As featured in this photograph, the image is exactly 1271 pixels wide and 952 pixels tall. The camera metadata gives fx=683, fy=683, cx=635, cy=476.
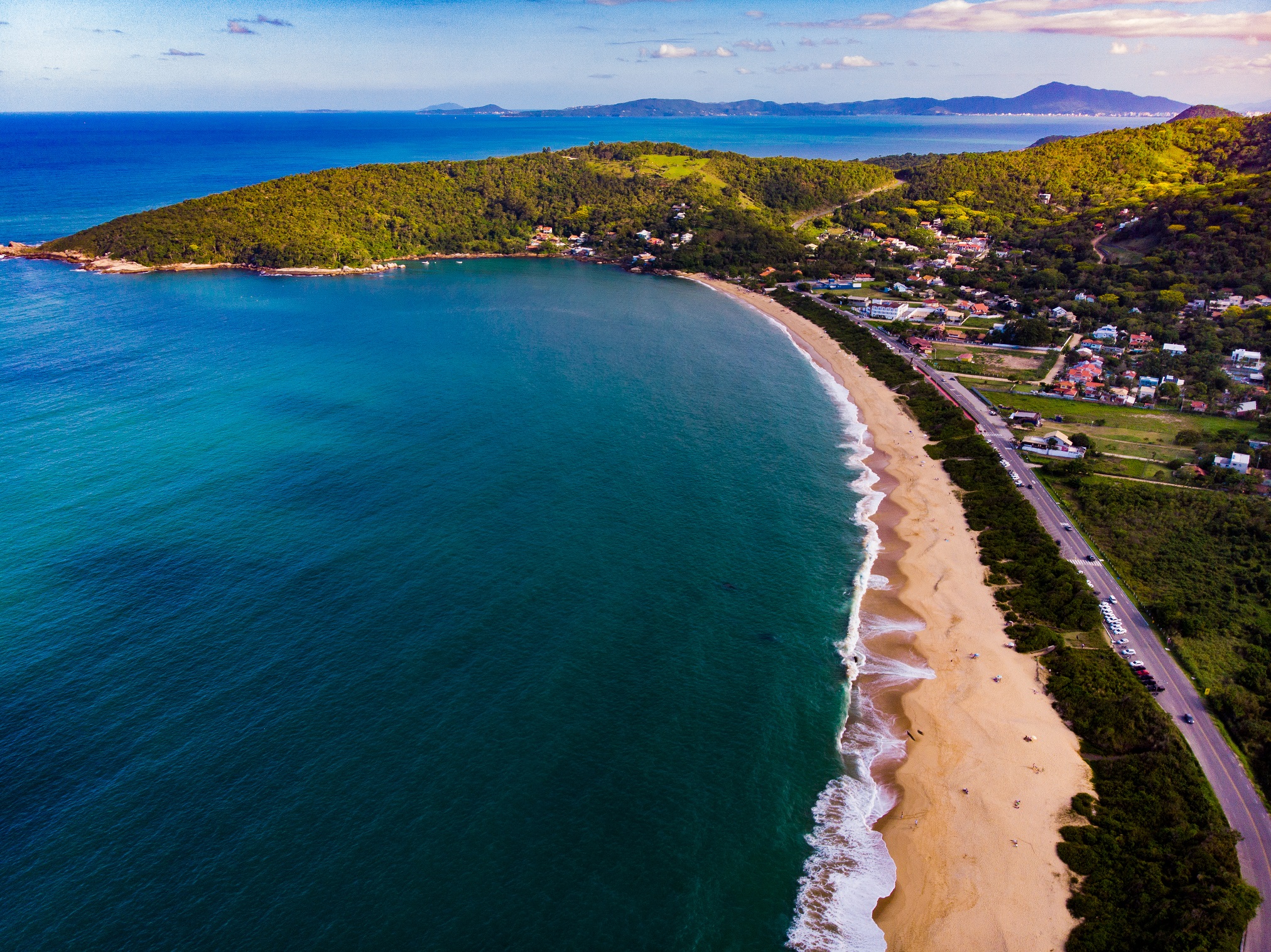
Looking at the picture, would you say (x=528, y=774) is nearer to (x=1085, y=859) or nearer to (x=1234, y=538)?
(x=1085, y=859)

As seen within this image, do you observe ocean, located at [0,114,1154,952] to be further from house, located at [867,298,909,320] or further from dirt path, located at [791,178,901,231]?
dirt path, located at [791,178,901,231]

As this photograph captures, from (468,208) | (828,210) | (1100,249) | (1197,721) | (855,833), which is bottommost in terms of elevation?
(855,833)

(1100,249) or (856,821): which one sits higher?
(1100,249)

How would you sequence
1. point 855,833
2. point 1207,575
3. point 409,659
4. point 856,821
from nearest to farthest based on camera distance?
point 855,833 < point 856,821 < point 409,659 < point 1207,575

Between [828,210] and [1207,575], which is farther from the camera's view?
[828,210]

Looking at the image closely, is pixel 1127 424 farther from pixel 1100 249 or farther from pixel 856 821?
pixel 1100 249

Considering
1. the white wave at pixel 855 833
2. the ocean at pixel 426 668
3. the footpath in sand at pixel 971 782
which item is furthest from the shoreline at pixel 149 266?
the white wave at pixel 855 833

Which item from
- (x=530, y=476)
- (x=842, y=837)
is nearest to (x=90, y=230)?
(x=530, y=476)

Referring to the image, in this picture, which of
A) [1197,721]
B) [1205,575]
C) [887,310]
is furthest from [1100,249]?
[1197,721]

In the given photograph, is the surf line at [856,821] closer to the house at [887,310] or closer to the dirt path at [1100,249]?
the house at [887,310]
